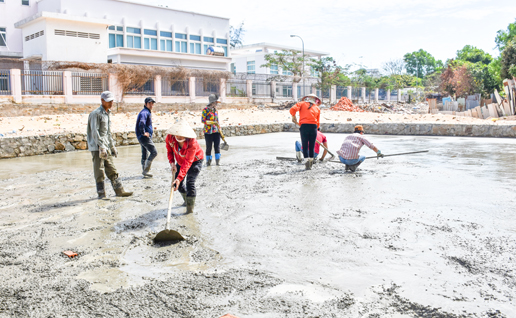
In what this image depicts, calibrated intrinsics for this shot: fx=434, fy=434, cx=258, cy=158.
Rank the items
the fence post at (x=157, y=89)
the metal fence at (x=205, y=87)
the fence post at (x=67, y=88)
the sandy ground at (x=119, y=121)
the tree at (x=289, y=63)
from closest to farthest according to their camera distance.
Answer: the sandy ground at (x=119, y=121) < the fence post at (x=67, y=88) < the fence post at (x=157, y=89) < the metal fence at (x=205, y=87) < the tree at (x=289, y=63)

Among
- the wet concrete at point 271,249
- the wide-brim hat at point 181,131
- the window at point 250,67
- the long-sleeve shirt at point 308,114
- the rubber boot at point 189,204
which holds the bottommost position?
the wet concrete at point 271,249

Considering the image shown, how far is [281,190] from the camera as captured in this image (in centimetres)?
731

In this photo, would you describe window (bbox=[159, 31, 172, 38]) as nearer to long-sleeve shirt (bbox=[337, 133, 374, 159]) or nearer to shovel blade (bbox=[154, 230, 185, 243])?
long-sleeve shirt (bbox=[337, 133, 374, 159])

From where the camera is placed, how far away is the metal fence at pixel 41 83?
22.7 metres

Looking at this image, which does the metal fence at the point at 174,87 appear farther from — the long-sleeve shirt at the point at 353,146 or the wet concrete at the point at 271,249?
the long-sleeve shirt at the point at 353,146

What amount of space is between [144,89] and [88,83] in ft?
15.4

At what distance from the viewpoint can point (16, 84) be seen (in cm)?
2175

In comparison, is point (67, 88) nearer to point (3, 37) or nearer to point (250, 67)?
point (3, 37)

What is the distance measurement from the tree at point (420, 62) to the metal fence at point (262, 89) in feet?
243

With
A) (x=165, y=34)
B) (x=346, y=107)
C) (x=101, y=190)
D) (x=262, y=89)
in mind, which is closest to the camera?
(x=101, y=190)

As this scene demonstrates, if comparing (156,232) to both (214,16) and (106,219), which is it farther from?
(214,16)

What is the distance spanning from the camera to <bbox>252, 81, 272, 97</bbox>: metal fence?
3666 cm

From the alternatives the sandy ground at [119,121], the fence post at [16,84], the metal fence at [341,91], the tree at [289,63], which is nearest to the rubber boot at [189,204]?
the sandy ground at [119,121]

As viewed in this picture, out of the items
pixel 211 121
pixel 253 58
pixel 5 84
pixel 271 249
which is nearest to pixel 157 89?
pixel 5 84
